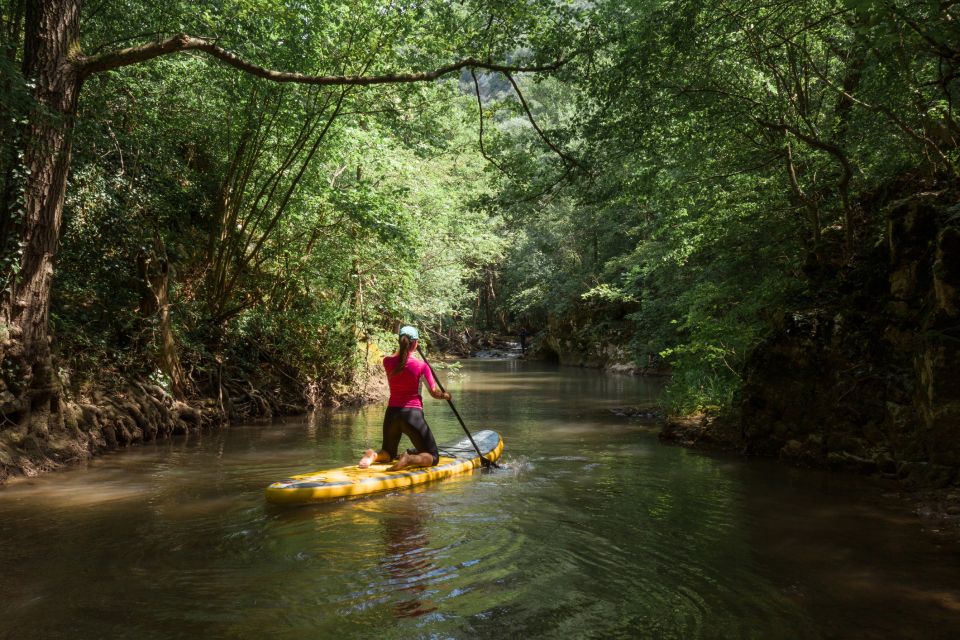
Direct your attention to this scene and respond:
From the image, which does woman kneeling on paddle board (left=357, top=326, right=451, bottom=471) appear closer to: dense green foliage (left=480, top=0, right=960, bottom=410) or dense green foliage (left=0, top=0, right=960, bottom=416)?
dense green foliage (left=0, top=0, right=960, bottom=416)

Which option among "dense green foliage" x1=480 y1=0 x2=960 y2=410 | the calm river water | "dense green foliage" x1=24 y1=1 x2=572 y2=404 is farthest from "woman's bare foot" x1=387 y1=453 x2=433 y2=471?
"dense green foliage" x1=24 y1=1 x2=572 y2=404

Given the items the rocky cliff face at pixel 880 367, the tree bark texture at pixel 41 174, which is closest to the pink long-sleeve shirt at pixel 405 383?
the tree bark texture at pixel 41 174

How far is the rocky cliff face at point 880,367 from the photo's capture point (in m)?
5.75

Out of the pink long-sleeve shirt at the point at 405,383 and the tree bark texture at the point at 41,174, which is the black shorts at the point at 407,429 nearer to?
the pink long-sleeve shirt at the point at 405,383

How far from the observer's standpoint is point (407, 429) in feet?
21.8

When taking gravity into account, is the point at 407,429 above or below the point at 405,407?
below

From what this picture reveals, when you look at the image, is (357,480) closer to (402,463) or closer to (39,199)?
(402,463)

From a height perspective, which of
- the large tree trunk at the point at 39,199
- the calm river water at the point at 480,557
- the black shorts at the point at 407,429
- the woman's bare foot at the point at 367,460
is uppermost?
the large tree trunk at the point at 39,199

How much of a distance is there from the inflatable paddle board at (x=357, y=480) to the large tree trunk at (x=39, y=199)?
301 cm

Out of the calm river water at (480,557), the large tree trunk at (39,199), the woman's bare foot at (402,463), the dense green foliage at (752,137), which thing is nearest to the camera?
the calm river water at (480,557)

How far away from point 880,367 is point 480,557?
514 cm

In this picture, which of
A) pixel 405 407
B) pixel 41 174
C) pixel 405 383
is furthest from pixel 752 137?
pixel 41 174

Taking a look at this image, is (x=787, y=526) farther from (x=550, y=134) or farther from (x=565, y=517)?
(x=550, y=134)

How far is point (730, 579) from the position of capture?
3.93 metres
